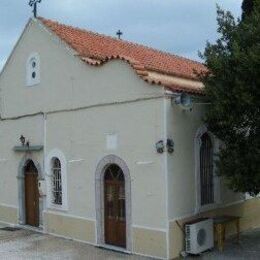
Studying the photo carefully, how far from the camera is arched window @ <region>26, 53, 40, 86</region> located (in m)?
15.1

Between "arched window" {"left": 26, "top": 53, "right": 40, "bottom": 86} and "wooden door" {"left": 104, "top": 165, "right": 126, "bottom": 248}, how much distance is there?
13.9ft

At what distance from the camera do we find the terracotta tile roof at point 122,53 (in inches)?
492

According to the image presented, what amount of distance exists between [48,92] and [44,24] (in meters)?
2.08

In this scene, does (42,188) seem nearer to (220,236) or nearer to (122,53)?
(122,53)

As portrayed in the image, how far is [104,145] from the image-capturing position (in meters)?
12.8

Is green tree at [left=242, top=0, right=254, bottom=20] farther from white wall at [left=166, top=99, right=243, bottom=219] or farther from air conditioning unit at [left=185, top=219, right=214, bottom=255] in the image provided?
air conditioning unit at [left=185, top=219, right=214, bottom=255]

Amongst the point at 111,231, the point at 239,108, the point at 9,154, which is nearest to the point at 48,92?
the point at 9,154

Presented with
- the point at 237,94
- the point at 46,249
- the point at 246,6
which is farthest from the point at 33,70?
the point at 237,94

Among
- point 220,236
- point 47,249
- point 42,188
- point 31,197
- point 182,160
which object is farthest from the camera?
point 31,197

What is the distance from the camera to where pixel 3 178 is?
16.6m

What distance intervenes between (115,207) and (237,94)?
454cm

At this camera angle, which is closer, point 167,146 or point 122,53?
point 167,146

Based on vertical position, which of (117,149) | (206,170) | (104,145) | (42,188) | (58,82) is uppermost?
(58,82)

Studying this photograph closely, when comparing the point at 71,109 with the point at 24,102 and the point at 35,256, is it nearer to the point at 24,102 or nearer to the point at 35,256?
the point at 24,102
